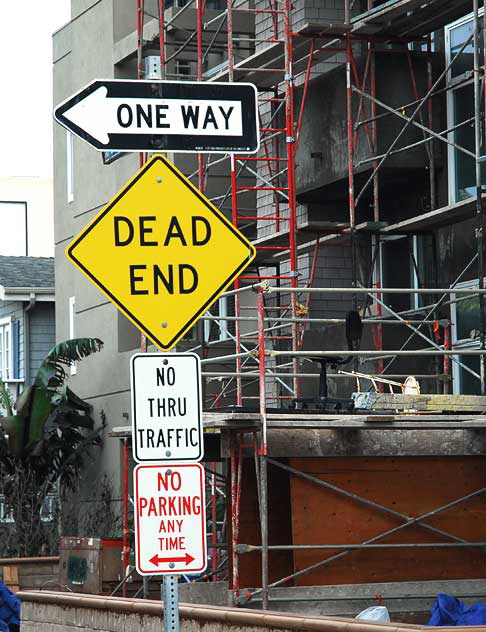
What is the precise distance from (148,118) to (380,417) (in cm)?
600

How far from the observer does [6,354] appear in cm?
3672

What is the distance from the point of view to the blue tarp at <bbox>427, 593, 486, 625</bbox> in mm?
11219

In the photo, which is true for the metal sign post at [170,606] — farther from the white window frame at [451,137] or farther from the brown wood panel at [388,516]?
the white window frame at [451,137]

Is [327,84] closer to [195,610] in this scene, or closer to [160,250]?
[195,610]

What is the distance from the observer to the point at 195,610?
11.5 metres

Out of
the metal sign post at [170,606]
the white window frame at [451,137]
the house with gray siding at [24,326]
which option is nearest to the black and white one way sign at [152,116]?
the metal sign post at [170,606]

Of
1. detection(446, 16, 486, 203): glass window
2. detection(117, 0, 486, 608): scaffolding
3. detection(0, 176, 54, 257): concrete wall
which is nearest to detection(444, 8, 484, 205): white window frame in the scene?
detection(446, 16, 486, 203): glass window

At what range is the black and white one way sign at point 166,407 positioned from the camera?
6719mm

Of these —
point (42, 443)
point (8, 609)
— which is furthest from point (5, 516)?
point (8, 609)

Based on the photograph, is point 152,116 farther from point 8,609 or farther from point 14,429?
point 14,429

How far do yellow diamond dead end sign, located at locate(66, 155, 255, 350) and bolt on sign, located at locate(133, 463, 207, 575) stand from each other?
0.64m

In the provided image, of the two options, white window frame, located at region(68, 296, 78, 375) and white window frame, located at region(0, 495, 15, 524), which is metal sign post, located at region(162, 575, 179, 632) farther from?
white window frame, located at region(68, 296, 78, 375)

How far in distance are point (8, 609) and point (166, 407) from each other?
32.7 ft

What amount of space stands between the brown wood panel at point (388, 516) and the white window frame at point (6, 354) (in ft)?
76.8
